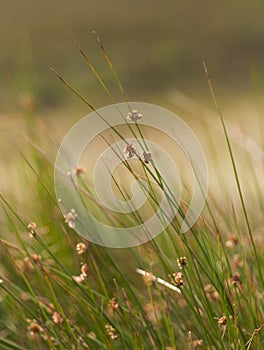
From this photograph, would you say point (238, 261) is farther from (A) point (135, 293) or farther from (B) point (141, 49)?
(B) point (141, 49)

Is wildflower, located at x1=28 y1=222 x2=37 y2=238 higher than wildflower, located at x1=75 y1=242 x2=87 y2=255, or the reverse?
wildflower, located at x1=28 y1=222 x2=37 y2=238

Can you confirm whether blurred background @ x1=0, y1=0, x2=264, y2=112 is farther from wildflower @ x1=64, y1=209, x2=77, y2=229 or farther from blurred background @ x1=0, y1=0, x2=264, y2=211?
wildflower @ x1=64, y1=209, x2=77, y2=229

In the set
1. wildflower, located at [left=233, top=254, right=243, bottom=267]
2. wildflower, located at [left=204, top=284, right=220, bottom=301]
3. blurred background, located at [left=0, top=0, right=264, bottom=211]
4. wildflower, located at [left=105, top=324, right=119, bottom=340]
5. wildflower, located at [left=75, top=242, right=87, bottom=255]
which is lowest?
wildflower, located at [left=105, top=324, right=119, bottom=340]

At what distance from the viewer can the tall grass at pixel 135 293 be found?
659 millimetres

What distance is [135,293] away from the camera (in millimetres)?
886

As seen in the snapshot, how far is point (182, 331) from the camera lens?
782 mm

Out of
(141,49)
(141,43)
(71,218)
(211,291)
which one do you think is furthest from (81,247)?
(141,43)

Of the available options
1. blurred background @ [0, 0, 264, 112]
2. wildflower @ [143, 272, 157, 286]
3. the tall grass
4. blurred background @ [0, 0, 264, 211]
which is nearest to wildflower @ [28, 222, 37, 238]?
the tall grass

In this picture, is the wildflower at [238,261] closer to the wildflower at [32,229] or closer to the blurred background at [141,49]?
the wildflower at [32,229]

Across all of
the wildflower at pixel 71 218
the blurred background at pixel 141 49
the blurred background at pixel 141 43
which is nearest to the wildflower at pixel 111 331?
the wildflower at pixel 71 218

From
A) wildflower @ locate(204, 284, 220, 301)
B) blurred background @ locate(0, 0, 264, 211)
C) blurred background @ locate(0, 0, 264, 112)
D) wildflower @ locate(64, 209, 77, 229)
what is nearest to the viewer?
wildflower @ locate(64, 209, 77, 229)

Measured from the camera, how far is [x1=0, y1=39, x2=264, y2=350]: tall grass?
659 mm

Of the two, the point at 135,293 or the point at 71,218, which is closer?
the point at 71,218

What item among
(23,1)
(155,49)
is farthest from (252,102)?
(23,1)
